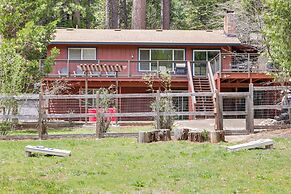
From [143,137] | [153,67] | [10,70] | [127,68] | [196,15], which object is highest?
[196,15]

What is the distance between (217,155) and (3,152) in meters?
4.95

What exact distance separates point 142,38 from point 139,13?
6044 millimetres

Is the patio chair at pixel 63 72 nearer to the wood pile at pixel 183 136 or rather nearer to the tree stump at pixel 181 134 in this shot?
the wood pile at pixel 183 136

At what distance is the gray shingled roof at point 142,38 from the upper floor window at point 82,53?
0.63 meters

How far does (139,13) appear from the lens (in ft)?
112

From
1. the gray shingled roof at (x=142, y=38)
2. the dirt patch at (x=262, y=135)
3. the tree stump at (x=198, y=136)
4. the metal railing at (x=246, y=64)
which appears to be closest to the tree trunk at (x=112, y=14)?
the gray shingled roof at (x=142, y=38)

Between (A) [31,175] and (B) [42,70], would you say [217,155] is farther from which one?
(B) [42,70]

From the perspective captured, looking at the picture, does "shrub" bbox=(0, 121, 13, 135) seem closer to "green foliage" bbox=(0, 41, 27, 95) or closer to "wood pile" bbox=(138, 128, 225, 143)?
"green foliage" bbox=(0, 41, 27, 95)

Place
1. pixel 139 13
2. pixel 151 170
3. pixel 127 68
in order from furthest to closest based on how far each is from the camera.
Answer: pixel 139 13 → pixel 127 68 → pixel 151 170

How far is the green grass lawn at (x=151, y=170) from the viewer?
23.5 ft

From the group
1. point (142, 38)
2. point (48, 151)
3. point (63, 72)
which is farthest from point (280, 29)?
point (142, 38)

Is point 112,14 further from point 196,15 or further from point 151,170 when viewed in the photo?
point 151,170

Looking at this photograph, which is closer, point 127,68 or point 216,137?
point 216,137

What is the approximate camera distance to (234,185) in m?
7.27
